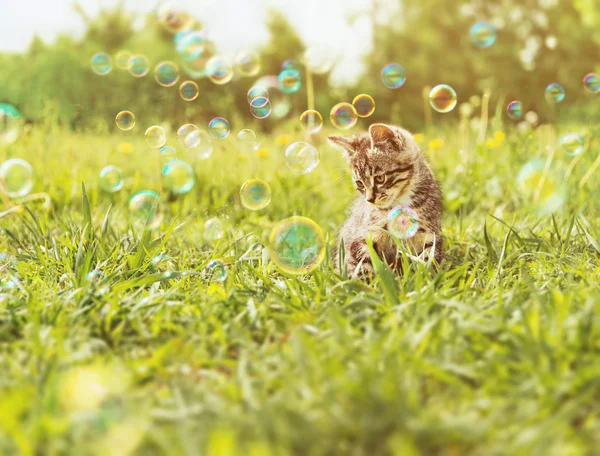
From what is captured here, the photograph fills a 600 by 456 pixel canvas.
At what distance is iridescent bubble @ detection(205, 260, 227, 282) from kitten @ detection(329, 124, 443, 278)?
69 centimetres

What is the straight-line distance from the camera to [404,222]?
3230mm

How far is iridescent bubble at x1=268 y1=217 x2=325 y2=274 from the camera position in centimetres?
300

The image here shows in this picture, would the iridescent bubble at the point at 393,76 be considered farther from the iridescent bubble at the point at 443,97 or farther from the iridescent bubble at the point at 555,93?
the iridescent bubble at the point at 555,93

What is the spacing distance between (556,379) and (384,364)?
0.54m

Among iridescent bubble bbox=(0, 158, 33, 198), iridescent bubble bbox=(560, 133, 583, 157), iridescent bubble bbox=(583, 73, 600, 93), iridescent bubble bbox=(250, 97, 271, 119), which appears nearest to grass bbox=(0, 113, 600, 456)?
iridescent bubble bbox=(0, 158, 33, 198)

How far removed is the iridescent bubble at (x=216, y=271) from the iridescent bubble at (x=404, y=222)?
0.95 meters

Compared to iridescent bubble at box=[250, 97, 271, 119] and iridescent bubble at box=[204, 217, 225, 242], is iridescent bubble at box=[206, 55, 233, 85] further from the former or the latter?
iridescent bubble at box=[204, 217, 225, 242]

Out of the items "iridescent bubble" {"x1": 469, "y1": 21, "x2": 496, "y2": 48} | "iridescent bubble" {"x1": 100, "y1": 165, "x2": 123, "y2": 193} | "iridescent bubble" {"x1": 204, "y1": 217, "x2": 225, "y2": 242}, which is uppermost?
"iridescent bubble" {"x1": 469, "y1": 21, "x2": 496, "y2": 48}

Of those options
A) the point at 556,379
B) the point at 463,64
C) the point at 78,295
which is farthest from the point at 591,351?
the point at 463,64

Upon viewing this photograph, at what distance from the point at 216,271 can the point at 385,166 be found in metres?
1.12

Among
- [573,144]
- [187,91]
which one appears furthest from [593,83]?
[187,91]

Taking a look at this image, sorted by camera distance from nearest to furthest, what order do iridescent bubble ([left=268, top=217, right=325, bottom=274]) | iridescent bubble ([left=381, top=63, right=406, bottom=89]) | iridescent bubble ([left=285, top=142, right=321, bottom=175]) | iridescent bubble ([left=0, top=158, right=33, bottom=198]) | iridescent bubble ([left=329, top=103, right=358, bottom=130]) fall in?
iridescent bubble ([left=268, top=217, right=325, bottom=274]) → iridescent bubble ([left=0, top=158, right=33, bottom=198]) → iridescent bubble ([left=285, top=142, right=321, bottom=175]) → iridescent bubble ([left=329, top=103, right=358, bottom=130]) → iridescent bubble ([left=381, top=63, right=406, bottom=89])

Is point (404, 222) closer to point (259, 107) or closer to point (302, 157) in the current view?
point (302, 157)

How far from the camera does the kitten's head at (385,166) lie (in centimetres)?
325
